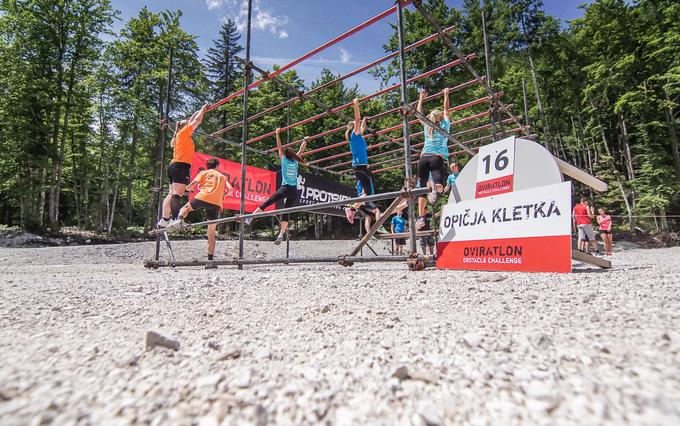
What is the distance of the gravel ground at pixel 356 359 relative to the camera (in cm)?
77

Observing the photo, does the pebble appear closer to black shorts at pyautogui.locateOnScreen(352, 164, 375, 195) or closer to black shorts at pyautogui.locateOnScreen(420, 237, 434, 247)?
black shorts at pyautogui.locateOnScreen(352, 164, 375, 195)

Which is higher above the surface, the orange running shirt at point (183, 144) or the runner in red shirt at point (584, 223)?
the orange running shirt at point (183, 144)

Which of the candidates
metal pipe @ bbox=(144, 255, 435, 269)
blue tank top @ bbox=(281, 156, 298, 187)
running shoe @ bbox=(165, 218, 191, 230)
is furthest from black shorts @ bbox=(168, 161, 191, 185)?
blue tank top @ bbox=(281, 156, 298, 187)

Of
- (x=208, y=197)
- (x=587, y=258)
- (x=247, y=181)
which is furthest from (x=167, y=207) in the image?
(x=587, y=258)

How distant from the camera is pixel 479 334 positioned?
4.03 feet

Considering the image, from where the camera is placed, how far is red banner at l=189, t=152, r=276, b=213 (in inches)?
333

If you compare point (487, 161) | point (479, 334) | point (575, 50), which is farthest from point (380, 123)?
point (479, 334)

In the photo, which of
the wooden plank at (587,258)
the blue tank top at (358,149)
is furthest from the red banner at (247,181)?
the wooden plank at (587,258)

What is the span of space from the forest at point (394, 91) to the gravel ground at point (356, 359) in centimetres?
1447

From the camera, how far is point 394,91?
15750 mm

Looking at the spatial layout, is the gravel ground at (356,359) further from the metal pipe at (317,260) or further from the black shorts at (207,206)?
the black shorts at (207,206)

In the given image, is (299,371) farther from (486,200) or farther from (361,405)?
(486,200)

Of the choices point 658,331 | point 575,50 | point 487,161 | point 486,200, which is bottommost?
point 658,331

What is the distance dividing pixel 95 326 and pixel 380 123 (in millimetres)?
19166
